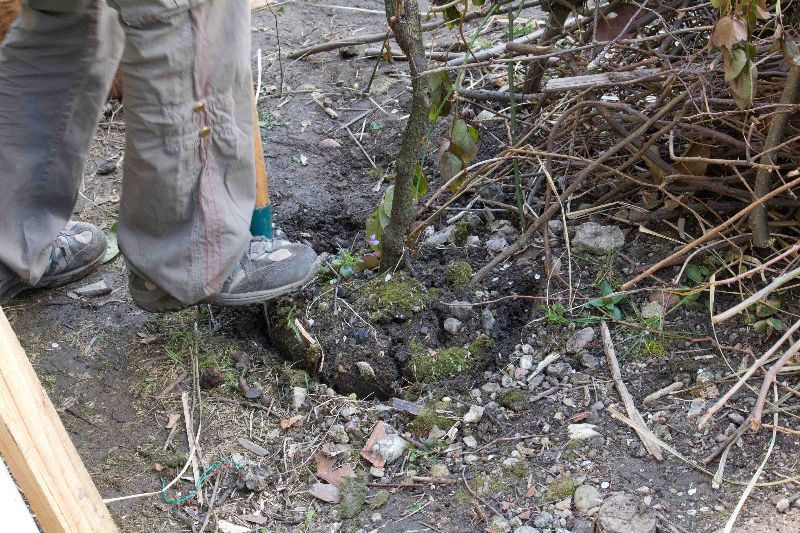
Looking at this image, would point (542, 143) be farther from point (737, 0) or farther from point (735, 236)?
point (737, 0)

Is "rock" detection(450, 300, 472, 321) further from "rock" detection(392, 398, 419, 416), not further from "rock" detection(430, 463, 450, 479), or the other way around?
"rock" detection(430, 463, 450, 479)

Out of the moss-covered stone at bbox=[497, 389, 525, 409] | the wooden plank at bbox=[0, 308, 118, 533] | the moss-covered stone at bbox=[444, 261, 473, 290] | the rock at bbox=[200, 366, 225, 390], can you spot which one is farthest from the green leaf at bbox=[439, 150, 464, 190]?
the wooden plank at bbox=[0, 308, 118, 533]

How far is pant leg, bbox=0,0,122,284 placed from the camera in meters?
2.40

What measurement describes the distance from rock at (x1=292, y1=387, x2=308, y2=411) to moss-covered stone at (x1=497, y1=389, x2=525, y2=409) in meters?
0.53

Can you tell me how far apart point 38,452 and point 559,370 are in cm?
127

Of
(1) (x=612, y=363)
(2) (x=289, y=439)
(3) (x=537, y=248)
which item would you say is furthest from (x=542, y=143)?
(2) (x=289, y=439)

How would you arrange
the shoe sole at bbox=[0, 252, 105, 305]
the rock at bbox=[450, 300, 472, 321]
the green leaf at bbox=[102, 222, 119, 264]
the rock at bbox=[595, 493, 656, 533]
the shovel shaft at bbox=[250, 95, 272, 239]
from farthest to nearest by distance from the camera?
1. the green leaf at bbox=[102, 222, 119, 264]
2. the shoe sole at bbox=[0, 252, 105, 305]
3. the shovel shaft at bbox=[250, 95, 272, 239]
4. the rock at bbox=[450, 300, 472, 321]
5. the rock at bbox=[595, 493, 656, 533]

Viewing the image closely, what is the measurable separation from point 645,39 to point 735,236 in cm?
57

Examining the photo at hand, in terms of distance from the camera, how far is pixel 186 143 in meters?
2.01

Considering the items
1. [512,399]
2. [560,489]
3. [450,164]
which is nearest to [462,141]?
[450,164]

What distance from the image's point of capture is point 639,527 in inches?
66.7

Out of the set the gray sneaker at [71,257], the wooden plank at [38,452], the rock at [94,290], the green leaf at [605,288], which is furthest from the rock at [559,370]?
the gray sneaker at [71,257]

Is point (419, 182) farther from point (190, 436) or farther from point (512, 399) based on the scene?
point (190, 436)

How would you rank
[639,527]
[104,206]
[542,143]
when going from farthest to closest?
[104,206] → [542,143] → [639,527]
